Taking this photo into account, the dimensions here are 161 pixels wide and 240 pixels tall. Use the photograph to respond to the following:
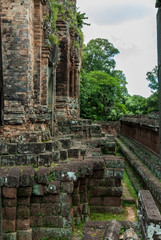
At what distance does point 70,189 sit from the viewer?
5168 mm

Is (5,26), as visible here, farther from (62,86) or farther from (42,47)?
(62,86)

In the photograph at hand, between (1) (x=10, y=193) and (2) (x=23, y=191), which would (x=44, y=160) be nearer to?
(2) (x=23, y=191)

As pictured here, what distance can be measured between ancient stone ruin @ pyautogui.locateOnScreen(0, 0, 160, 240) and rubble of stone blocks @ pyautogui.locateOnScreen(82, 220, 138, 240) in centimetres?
2

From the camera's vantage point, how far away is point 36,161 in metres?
5.61

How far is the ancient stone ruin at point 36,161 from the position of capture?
4934 mm

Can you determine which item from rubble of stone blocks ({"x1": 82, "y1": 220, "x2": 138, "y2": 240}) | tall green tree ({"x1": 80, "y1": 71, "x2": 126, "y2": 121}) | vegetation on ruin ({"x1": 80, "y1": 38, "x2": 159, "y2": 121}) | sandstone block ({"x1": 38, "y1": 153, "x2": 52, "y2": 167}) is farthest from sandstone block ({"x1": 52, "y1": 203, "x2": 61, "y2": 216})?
tall green tree ({"x1": 80, "y1": 71, "x2": 126, "y2": 121})

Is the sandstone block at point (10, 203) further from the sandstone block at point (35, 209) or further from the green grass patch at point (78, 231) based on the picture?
the green grass patch at point (78, 231)

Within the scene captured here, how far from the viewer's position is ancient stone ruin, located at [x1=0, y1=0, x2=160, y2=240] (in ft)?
16.2

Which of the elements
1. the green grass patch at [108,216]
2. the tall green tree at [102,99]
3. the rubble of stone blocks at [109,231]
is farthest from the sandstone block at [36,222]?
the tall green tree at [102,99]

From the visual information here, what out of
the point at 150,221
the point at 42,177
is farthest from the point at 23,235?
the point at 150,221

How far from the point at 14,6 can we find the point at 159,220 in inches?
234

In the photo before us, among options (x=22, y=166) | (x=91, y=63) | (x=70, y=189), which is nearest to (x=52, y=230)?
(x=70, y=189)

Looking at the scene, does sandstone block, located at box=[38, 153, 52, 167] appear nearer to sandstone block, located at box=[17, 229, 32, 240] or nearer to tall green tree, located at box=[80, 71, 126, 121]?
sandstone block, located at box=[17, 229, 32, 240]

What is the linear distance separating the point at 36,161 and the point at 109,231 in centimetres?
264
